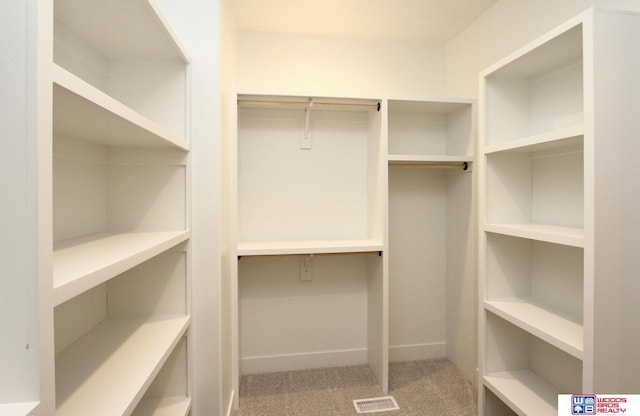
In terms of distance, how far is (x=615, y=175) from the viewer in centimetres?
109

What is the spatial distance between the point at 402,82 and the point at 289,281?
5.78 ft

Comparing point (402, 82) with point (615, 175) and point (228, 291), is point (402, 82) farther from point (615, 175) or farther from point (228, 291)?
point (228, 291)

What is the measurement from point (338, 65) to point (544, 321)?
6.73 ft

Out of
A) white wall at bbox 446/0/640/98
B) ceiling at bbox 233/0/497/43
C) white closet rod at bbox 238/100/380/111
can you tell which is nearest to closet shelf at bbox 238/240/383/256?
white closet rod at bbox 238/100/380/111

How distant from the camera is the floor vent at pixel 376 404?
74.2 inches

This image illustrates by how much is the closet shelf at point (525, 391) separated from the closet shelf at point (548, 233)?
77 cm

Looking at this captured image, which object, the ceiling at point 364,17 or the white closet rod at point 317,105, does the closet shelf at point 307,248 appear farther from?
the ceiling at point 364,17

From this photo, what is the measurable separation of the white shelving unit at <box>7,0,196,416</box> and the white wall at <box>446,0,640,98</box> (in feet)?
5.99

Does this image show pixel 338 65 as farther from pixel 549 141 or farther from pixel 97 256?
pixel 97 256

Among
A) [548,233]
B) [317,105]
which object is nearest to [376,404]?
[548,233]

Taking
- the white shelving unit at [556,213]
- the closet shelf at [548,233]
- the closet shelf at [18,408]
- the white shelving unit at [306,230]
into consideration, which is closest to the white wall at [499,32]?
the white shelving unit at [556,213]

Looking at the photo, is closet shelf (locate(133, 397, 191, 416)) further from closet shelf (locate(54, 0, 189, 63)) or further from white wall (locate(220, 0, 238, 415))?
closet shelf (locate(54, 0, 189, 63))

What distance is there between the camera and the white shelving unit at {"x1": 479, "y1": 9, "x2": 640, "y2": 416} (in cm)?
108

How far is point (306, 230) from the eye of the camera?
2320mm
